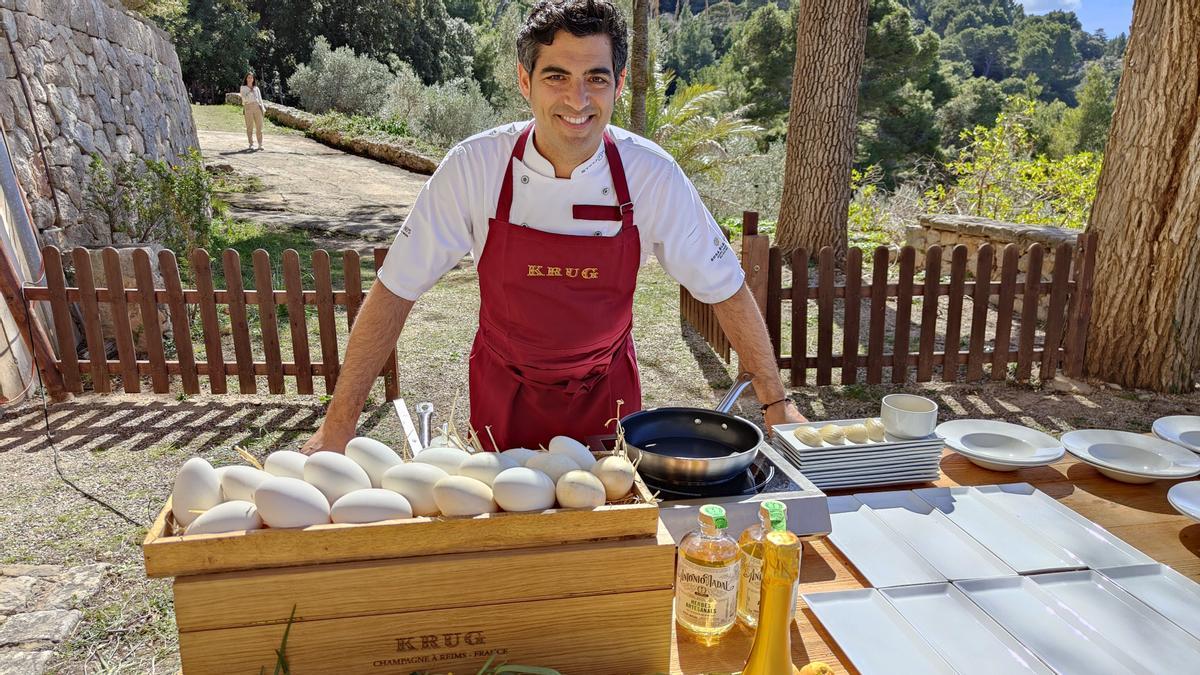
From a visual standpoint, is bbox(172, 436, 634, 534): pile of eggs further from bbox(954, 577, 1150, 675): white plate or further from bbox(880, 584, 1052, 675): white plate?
bbox(954, 577, 1150, 675): white plate

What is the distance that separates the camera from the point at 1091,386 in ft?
17.9

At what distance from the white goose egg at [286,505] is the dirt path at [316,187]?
9.56 metres

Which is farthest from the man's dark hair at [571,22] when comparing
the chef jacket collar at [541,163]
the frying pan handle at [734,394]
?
the frying pan handle at [734,394]

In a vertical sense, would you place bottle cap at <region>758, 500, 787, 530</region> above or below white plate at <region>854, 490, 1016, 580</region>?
above

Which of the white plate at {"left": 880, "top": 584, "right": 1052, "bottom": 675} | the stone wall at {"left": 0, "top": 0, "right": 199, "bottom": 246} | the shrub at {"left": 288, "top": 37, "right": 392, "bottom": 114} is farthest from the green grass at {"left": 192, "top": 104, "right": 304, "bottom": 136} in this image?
the white plate at {"left": 880, "top": 584, "right": 1052, "bottom": 675}

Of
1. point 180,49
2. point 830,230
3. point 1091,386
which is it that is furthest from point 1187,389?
point 180,49

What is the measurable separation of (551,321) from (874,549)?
3.36ft

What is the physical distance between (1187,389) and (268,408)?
6.34 metres

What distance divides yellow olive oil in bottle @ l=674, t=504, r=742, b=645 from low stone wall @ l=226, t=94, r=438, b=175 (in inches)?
551

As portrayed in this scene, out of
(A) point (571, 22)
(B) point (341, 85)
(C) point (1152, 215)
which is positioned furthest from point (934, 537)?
(B) point (341, 85)

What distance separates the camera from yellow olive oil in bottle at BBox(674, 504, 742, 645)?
1157 millimetres

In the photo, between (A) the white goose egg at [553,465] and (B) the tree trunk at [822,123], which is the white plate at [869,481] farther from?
(B) the tree trunk at [822,123]

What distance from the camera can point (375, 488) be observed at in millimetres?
1113

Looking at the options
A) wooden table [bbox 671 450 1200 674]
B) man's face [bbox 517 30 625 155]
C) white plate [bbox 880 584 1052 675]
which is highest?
man's face [bbox 517 30 625 155]
